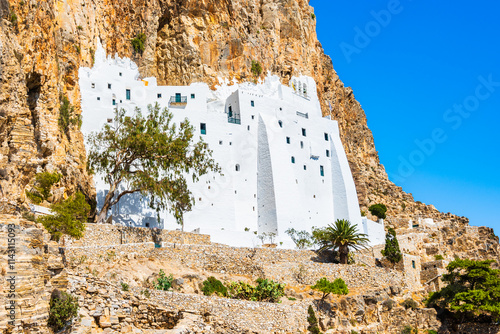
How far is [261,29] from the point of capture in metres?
55.8

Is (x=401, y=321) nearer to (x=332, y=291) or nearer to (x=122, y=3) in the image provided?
(x=332, y=291)

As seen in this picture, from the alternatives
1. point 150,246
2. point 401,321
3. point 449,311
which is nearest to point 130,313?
point 150,246

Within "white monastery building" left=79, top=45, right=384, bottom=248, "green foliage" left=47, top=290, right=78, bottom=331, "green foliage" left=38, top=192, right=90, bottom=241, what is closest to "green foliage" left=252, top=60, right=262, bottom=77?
"white monastery building" left=79, top=45, right=384, bottom=248

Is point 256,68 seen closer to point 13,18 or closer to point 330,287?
point 330,287

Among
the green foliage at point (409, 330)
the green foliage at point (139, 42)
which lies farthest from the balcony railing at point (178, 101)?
the green foliage at point (409, 330)

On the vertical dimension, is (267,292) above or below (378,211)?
below

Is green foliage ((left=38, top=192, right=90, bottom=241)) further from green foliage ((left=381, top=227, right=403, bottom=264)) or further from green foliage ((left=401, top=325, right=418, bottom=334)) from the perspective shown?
green foliage ((left=381, top=227, right=403, bottom=264))

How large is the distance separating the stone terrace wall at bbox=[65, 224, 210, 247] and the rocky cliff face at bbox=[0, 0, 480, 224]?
14.3 ft

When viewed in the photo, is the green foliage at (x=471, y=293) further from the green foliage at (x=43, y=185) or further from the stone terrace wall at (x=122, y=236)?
the green foliage at (x=43, y=185)

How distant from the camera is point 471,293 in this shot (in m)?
35.0

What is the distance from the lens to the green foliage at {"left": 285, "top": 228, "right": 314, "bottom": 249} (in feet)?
135

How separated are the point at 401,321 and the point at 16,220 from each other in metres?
26.9

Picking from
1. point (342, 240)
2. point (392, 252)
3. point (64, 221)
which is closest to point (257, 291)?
point (64, 221)

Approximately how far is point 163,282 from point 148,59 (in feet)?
98.2
